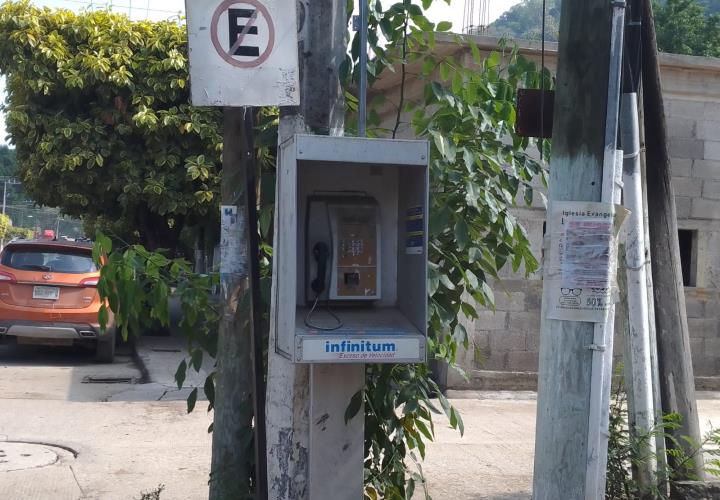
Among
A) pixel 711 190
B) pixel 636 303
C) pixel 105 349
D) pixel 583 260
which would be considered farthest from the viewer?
pixel 105 349

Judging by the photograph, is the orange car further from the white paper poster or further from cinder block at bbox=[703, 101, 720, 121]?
cinder block at bbox=[703, 101, 720, 121]

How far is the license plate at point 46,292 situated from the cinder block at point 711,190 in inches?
333

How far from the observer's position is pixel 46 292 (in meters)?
12.2

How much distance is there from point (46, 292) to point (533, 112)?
9109 millimetres

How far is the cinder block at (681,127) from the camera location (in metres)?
10.7

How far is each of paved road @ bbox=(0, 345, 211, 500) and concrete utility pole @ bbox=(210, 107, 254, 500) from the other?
1546mm

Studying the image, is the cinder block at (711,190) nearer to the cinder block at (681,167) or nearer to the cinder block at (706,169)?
the cinder block at (706,169)

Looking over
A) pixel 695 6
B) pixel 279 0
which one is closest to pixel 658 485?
pixel 279 0

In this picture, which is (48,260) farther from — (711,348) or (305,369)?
(305,369)

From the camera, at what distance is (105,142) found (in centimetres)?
1368

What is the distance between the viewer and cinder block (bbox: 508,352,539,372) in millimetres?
10391

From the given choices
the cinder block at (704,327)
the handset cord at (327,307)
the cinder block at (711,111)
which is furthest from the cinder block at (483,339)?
the handset cord at (327,307)

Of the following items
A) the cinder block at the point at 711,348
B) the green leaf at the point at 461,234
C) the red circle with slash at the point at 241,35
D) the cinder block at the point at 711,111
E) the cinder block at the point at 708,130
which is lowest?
the cinder block at the point at 711,348

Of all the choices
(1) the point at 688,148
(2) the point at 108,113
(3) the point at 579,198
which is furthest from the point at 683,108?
(2) the point at 108,113
